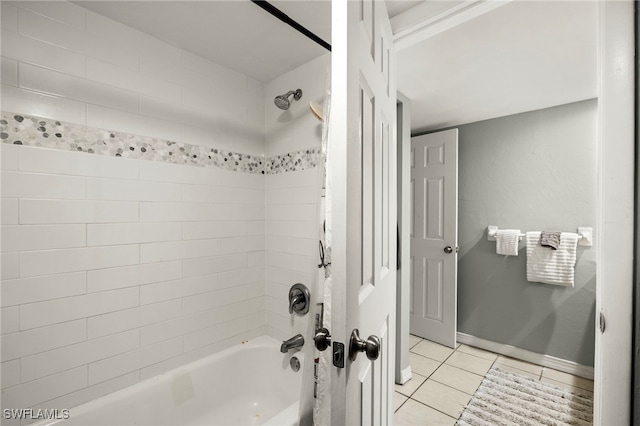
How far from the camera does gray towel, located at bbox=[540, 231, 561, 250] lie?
87.4 inches

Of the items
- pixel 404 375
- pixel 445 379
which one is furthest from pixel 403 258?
pixel 445 379

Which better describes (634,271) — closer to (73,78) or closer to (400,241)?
(400,241)

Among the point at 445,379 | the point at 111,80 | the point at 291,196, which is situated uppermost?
the point at 111,80

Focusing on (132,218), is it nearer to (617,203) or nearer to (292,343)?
(292,343)

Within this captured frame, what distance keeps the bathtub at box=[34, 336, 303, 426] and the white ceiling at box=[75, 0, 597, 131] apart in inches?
74.8

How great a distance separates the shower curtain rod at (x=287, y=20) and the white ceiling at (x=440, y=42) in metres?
0.02

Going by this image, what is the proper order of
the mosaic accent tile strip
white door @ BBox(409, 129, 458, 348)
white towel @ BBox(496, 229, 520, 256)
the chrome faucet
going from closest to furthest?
the chrome faucet < the mosaic accent tile strip < white towel @ BBox(496, 229, 520, 256) < white door @ BBox(409, 129, 458, 348)

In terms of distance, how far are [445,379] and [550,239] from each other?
4.74ft

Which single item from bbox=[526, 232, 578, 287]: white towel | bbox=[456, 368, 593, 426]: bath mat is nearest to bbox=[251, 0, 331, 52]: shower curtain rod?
bbox=[526, 232, 578, 287]: white towel

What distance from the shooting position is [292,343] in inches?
65.6

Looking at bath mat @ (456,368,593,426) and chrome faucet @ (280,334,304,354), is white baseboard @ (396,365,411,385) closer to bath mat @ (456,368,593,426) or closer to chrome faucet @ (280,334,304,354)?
bath mat @ (456,368,593,426)

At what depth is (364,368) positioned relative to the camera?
78 cm

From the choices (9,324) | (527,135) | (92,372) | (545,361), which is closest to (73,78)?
(9,324)

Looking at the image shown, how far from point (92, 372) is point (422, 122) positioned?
3.19 metres
